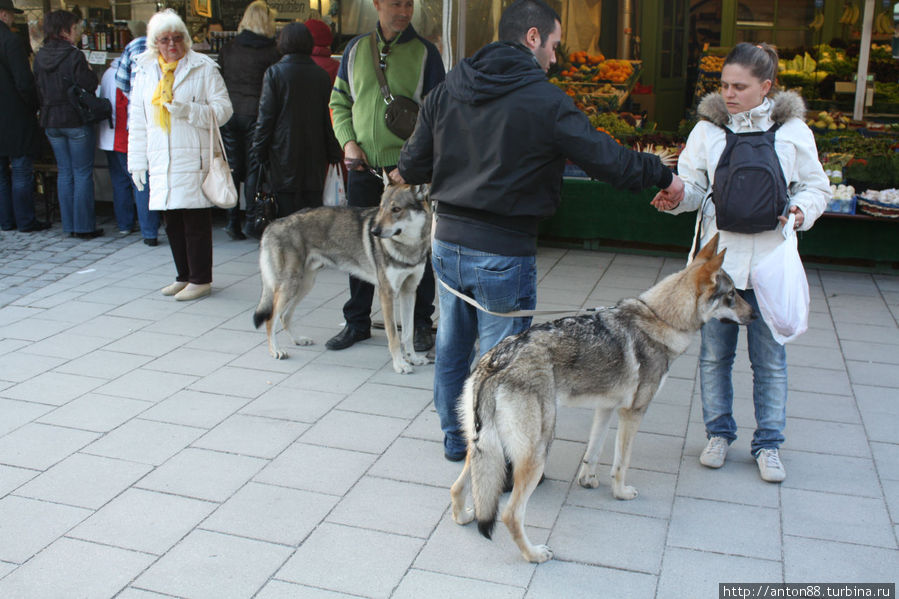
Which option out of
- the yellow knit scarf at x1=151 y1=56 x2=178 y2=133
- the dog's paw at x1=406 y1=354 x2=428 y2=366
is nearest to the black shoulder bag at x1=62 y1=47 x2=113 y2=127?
the yellow knit scarf at x1=151 y1=56 x2=178 y2=133

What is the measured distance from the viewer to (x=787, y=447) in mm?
4359

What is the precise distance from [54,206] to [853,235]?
9350 millimetres

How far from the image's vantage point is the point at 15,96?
29.7ft

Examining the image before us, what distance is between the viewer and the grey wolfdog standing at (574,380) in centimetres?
316

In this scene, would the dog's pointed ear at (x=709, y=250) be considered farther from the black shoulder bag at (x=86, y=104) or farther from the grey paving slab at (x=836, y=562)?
the black shoulder bag at (x=86, y=104)

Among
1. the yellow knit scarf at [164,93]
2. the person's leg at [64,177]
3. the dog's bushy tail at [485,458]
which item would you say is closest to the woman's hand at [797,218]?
the dog's bushy tail at [485,458]

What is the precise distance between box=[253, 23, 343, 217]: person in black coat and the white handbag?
12.5 inches

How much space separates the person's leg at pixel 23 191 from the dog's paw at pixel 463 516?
308 inches

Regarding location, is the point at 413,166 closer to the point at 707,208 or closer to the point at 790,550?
the point at 707,208

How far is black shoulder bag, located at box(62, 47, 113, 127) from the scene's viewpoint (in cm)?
862

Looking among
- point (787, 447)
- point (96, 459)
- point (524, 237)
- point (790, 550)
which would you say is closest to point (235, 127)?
point (96, 459)

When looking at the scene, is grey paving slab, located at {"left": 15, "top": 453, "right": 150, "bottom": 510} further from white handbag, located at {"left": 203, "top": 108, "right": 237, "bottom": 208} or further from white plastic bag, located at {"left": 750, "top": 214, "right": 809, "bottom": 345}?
white plastic bag, located at {"left": 750, "top": 214, "right": 809, "bottom": 345}

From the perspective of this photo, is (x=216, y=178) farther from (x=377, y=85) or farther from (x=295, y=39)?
(x=377, y=85)

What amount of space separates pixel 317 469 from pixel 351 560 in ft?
2.80
